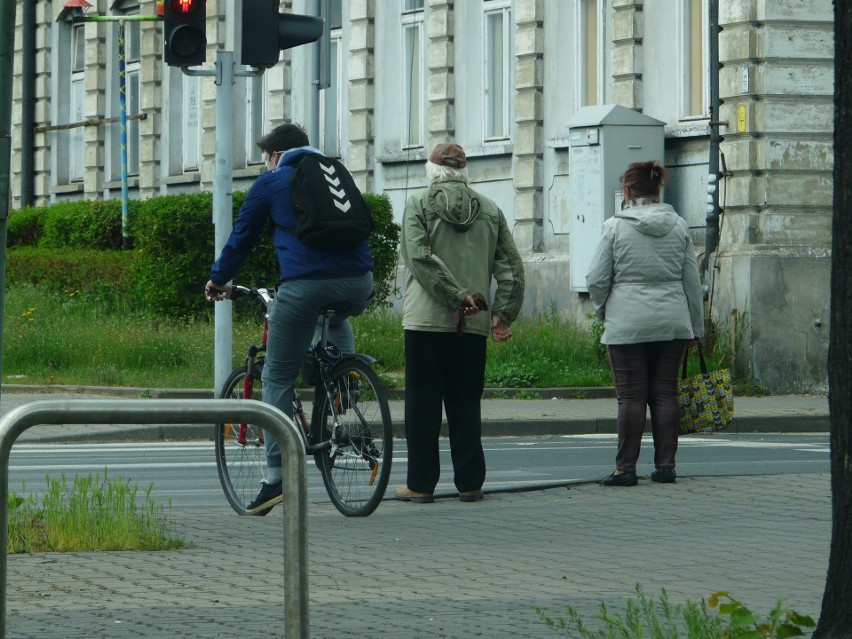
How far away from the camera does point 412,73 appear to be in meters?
27.2

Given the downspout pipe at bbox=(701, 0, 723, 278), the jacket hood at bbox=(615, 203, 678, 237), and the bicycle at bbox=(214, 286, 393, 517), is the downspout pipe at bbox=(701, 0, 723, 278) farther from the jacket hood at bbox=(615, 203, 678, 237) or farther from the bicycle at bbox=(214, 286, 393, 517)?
the bicycle at bbox=(214, 286, 393, 517)

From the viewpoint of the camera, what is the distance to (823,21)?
2019cm

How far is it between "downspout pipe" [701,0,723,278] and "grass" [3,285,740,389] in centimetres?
134

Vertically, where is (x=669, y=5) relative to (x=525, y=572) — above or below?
above

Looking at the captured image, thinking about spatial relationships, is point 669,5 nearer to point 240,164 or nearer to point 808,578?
point 240,164

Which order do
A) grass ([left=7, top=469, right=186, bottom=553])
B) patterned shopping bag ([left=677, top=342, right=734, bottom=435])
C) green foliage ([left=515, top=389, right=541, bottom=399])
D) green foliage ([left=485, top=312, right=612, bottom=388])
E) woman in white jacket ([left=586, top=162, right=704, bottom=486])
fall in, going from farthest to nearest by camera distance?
1. green foliage ([left=485, top=312, right=612, bottom=388])
2. green foliage ([left=515, top=389, right=541, bottom=399])
3. patterned shopping bag ([left=677, top=342, right=734, bottom=435])
4. woman in white jacket ([left=586, top=162, right=704, bottom=486])
5. grass ([left=7, top=469, right=186, bottom=553])

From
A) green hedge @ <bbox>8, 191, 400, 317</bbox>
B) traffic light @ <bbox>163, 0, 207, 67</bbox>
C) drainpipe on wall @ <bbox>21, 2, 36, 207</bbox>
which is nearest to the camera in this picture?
traffic light @ <bbox>163, 0, 207, 67</bbox>

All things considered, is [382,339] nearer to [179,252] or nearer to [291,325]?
[179,252]

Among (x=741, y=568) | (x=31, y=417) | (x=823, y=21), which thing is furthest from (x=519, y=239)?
(x=31, y=417)

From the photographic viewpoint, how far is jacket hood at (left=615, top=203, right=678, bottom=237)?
34.9 ft

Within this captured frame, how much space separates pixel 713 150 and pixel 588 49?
3865mm

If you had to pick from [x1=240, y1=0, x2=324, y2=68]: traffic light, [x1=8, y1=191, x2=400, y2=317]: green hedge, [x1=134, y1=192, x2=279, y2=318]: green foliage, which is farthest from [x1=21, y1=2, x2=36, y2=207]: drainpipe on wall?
[x1=240, y1=0, x2=324, y2=68]: traffic light

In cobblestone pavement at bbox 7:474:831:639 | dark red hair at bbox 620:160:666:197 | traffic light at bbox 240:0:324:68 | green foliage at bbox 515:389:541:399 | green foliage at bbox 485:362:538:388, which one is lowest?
cobblestone pavement at bbox 7:474:831:639

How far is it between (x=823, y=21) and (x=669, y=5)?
7.81 ft
